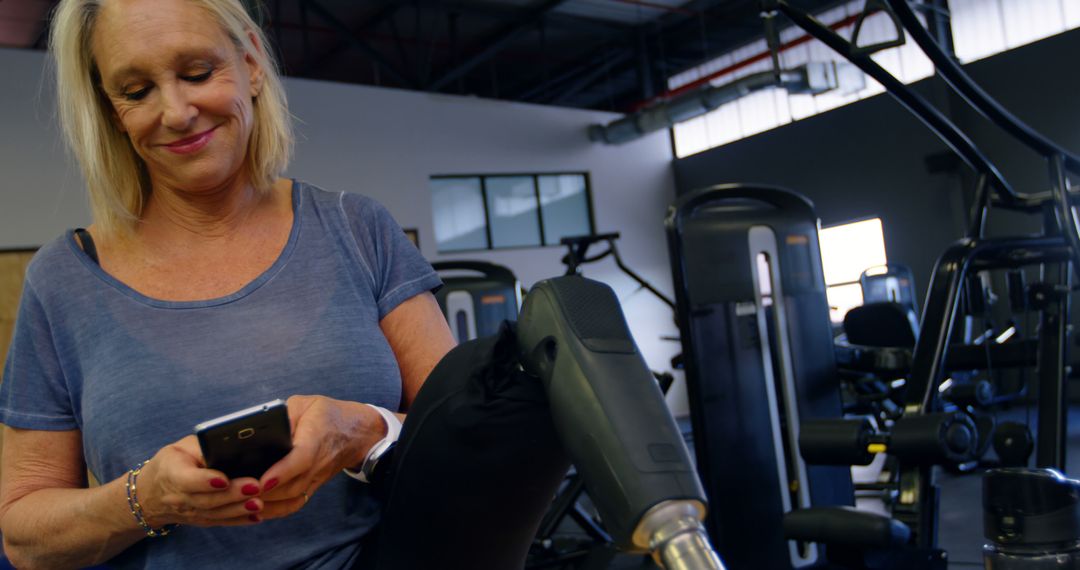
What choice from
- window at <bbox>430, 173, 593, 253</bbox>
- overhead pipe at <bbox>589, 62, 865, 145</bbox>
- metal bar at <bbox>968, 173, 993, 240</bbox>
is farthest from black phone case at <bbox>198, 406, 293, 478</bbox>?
window at <bbox>430, 173, 593, 253</bbox>

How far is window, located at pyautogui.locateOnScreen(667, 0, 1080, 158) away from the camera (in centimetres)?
728

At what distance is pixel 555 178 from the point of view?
954 cm

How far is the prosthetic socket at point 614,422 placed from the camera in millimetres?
459

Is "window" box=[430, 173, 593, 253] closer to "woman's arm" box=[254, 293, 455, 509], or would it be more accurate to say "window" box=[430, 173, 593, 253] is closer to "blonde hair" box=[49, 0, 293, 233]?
"blonde hair" box=[49, 0, 293, 233]

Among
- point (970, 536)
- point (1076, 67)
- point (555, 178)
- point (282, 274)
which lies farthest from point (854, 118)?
point (282, 274)

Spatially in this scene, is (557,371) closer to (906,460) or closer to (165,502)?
(165,502)

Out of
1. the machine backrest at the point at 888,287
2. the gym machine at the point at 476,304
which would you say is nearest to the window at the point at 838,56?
the machine backrest at the point at 888,287

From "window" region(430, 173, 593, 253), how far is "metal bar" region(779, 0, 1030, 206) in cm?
681

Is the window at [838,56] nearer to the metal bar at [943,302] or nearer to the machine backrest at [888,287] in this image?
the machine backrest at [888,287]

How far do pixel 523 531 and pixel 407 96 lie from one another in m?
8.26

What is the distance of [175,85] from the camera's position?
91 cm

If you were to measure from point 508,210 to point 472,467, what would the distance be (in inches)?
340

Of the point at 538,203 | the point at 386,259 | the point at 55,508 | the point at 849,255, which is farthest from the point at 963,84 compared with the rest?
the point at 538,203

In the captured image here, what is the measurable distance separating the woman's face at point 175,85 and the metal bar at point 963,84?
131cm
